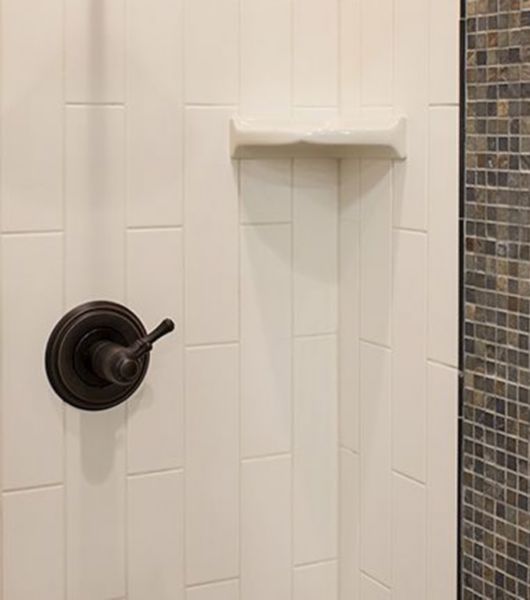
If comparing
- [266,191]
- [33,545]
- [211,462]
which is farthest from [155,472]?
[266,191]

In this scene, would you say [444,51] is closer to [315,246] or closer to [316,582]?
[315,246]

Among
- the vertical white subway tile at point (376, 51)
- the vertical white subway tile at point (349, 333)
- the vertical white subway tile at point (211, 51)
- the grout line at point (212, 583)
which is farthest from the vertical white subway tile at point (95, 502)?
the vertical white subway tile at point (376, 51)

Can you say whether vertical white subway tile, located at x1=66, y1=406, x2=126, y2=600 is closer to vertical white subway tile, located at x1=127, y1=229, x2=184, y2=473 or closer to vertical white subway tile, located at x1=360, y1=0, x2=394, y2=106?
vertical white subway tile, located at x1=127, y1=229, x2=184, y2=473

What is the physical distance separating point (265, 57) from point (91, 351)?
46cm

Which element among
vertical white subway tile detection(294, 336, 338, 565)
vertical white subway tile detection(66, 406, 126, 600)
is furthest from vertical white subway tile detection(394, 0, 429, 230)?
vertical white subway tile detection(66, 406, 126, 600)

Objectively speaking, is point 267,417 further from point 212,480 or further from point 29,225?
point 29,225

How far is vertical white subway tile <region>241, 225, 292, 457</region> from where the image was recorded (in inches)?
60.5

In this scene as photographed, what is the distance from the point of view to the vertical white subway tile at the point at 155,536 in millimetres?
1483

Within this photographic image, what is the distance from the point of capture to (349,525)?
160 cm

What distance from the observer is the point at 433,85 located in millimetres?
1363

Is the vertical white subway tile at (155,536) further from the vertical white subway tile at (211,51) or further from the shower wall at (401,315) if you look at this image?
the vertical white subway tile at (211,51)

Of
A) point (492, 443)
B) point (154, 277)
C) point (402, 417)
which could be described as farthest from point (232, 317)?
point (492, 443)

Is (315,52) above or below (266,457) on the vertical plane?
above

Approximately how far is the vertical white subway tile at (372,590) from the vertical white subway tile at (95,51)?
0.74 metres
